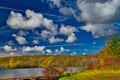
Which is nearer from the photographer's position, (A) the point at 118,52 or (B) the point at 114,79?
(B) the point at 114,79

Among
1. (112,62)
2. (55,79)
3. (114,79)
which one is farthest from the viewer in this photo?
(112,62)

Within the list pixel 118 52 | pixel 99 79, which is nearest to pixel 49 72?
pixel 99 79

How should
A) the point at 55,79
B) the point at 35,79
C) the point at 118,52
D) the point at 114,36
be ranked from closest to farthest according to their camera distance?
the point at 55,79 < the point at 35,79 < the point at 118,52 < the point at 114,36

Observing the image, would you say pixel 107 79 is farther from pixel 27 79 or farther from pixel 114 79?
pixel 27 79

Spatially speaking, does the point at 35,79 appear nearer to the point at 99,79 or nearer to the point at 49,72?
the point at 49,72

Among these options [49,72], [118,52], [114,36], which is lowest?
[49,72]

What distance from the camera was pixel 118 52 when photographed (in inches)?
4985

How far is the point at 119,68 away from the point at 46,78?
23908 millimetres

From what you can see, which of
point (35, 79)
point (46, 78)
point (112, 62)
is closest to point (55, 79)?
point (46, 78)

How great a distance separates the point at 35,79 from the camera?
88.8 metres

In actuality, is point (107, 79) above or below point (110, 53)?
below

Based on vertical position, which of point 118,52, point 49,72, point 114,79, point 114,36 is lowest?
point 114,79

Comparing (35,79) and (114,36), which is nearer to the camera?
(35,79)

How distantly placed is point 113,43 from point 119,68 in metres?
40.7
